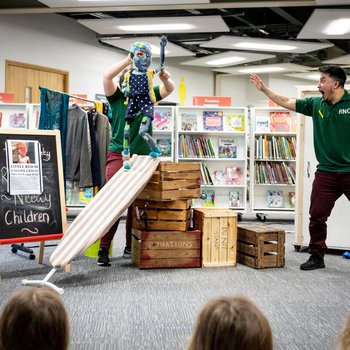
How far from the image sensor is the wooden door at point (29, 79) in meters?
8.95

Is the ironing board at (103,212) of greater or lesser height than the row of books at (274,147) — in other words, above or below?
below

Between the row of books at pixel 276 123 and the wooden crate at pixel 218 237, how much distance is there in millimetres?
3554

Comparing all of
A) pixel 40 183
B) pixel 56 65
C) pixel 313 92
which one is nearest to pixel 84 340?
pixel 40 183

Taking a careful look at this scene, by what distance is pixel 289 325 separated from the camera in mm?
2893

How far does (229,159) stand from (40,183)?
4.03 meters

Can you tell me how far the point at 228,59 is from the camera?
12.0m

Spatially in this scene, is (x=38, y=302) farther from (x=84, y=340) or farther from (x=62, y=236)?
(x=62, y=236)

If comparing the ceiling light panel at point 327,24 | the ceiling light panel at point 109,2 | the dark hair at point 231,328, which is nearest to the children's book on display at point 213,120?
the ceiling light panel at point 109,2

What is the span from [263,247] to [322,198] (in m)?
0.65

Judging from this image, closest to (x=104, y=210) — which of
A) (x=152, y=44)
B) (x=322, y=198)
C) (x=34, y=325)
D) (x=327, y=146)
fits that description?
(x=322, y=198)

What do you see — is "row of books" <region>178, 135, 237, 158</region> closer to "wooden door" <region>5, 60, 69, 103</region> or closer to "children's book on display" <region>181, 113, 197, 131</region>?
"children's book on display" <region>181, 113, 197, 131</region>

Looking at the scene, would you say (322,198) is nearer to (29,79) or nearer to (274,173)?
(274,173)

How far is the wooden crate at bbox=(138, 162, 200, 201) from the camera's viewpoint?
432 cm

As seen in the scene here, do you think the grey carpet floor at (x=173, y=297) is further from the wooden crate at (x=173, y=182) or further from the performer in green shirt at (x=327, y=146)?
the wooden crate at (x=173, y=182)
